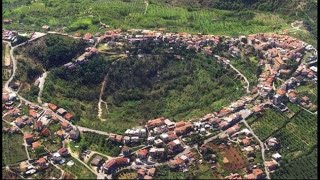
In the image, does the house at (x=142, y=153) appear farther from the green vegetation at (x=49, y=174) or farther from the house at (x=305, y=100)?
the house at (x=305, y=100)

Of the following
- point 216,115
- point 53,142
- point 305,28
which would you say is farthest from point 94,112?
point 305,28

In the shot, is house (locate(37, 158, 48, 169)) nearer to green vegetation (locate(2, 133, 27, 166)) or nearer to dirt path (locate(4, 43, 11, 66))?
green vegetation (locate(2, 133, 27, 166))

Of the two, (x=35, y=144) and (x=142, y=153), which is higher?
(x=142, y=153)

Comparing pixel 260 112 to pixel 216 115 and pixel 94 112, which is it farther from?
pixel 94 112

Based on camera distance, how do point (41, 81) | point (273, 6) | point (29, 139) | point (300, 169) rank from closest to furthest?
point (300, 169), point (29, 139), point (41, 81), point (273, 6)

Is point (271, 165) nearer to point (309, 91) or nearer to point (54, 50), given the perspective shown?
point (309, 91)

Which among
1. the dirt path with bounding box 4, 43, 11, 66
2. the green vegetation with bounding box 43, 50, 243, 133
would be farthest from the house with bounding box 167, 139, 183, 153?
the dirt path with bounding box 4, 43, 11, 66

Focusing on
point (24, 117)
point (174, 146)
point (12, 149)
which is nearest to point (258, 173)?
point (174, 146)
